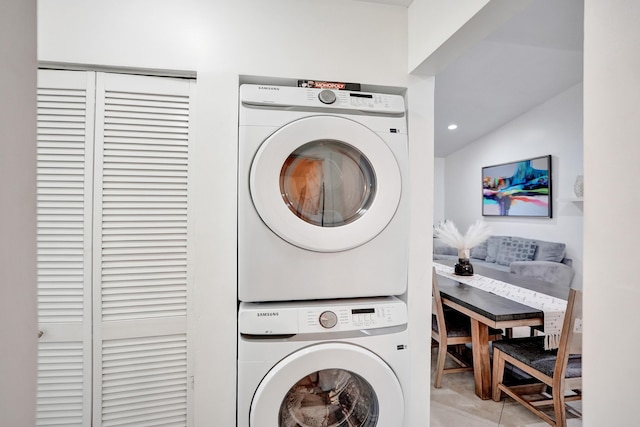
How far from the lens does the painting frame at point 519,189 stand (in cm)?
475

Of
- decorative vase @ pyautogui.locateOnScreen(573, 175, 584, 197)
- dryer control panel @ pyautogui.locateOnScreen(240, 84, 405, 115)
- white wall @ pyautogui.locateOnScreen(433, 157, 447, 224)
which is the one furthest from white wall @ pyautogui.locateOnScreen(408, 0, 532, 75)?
white wall @ pyautogui.locateOnScreen(433, 157, 447, 224)

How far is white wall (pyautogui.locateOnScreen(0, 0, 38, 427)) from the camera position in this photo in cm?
30

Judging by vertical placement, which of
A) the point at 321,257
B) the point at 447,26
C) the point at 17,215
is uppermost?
the point at 447,26

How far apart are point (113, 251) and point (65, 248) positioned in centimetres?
19

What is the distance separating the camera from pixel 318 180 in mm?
1427

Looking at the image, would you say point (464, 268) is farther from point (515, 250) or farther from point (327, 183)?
point (515, 250)

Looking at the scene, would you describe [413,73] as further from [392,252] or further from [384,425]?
[384,425]

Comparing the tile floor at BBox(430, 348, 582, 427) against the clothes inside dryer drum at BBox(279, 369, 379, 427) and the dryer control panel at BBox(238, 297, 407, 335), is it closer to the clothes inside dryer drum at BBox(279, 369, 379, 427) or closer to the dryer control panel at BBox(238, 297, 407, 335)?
the clothes inside dryer drum at BBox(279, 369, 379, 427)

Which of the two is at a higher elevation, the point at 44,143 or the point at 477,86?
the point at 477,86

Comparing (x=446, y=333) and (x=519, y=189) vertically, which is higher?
(x=519, y=189)

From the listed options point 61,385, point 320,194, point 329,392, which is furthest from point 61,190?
point 329,392

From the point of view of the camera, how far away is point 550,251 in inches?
175

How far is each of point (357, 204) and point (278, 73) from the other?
0.70 metres

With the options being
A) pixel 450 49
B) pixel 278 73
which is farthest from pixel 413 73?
pixel 278 73
